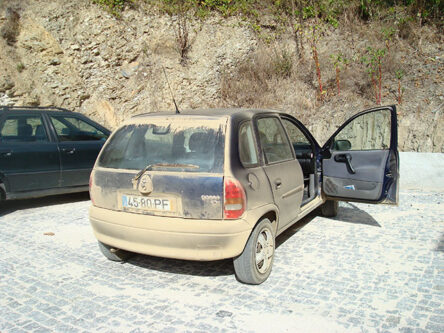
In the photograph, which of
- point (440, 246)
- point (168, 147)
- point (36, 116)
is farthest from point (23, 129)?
point (440, 246)

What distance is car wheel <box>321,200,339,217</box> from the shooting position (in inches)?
248

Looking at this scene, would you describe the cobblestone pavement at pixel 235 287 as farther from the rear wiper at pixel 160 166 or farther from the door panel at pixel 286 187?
the rear wiper at pixel 160 166

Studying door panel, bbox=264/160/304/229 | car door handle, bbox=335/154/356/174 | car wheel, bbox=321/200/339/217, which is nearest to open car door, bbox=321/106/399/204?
car door handle, bbox=335/154/356/174

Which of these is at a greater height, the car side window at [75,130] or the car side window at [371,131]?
the car side window at [75,130]

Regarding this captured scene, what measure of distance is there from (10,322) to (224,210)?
201cm

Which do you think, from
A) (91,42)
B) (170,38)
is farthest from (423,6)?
(91,42)

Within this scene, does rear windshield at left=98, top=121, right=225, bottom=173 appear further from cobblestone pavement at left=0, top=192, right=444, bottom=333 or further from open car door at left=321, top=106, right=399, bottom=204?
open car door at left=321, top=106, right=399, bottom=204

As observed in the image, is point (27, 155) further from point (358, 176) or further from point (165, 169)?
point (358, 176)

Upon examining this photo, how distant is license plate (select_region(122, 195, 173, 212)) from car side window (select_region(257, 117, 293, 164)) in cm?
123

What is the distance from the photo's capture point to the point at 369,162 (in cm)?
552

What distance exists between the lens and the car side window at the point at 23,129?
6617 mm

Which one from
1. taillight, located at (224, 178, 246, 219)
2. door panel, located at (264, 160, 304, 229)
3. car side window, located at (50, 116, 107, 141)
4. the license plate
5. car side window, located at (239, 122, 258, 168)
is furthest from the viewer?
car side window, located at (50, 116, 107, 141)

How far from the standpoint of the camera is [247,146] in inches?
155

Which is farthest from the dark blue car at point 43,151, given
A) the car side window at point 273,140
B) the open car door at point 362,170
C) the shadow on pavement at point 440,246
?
the shadow on pavement at point 440,246
